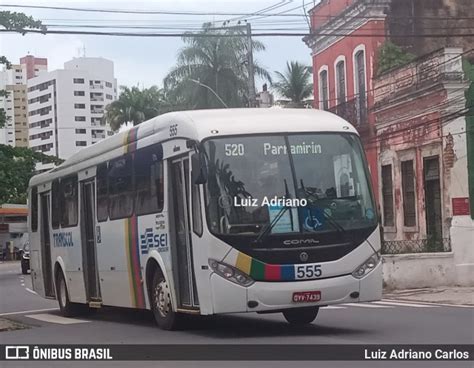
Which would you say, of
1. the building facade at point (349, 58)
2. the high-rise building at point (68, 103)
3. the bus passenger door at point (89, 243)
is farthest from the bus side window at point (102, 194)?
the building facade at point (349, 58)

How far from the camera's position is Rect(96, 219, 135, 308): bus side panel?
13844 millimetres

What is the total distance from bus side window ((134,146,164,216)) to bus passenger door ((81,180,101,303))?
7.36 feet

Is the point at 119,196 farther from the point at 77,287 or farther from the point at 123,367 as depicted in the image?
the point at 123,367

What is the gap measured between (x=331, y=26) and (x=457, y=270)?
39.0ft

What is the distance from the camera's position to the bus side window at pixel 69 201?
16219 millimetres

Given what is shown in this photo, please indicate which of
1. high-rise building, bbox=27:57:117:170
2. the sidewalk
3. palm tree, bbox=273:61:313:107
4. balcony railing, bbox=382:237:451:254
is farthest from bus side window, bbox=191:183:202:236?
palm tree, bbox=273:61:313:107

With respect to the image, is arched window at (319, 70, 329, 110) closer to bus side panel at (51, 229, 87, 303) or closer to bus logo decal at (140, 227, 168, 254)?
bus side panel at (51, 229, 87, 303)

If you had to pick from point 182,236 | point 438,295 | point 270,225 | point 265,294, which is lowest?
point 438,295

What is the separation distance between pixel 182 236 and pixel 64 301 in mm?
6212

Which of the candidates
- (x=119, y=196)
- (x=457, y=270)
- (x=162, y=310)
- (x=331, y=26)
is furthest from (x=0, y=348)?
(x=331, y=26)

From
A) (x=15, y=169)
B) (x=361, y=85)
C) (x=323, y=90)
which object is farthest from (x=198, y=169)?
(x=323, y=90)

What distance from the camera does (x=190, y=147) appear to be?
11.5 m

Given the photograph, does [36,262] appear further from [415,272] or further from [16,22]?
[415,272]

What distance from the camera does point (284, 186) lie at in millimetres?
11203
